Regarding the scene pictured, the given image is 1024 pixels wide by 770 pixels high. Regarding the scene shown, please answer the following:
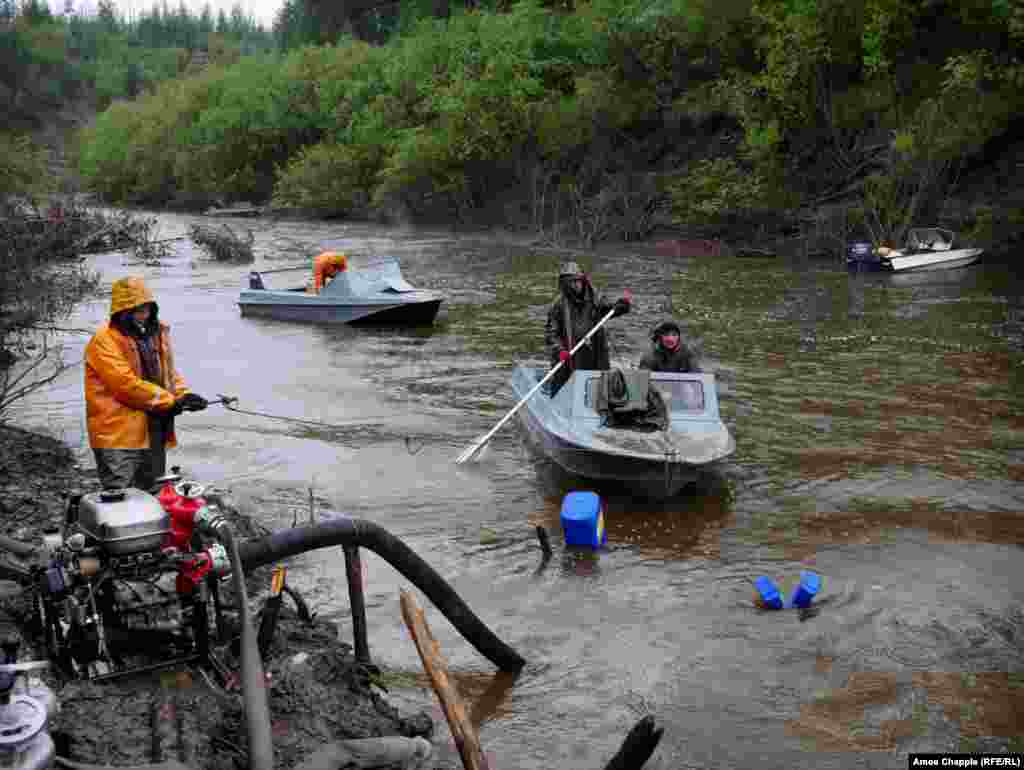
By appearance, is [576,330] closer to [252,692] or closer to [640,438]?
[640,438]

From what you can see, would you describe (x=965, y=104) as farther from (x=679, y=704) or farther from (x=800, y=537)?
(x=679, y=704)

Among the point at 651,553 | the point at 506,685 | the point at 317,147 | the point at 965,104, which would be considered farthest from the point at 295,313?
the point at 317,147

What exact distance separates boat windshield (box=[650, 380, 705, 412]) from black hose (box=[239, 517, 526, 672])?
5.51 metres

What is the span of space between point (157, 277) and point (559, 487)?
878 inches

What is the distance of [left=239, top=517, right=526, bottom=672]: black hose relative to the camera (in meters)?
5.21

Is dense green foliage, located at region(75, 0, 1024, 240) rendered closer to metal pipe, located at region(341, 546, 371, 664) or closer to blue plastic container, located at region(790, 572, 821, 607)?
blue plastic container, located at region(790, 572, 821, 607)

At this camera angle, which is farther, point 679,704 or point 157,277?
point 157,277

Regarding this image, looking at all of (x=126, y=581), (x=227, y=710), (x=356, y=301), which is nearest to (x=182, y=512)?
(x=126, y=581)

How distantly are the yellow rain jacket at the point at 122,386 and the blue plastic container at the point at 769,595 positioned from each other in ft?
14.5

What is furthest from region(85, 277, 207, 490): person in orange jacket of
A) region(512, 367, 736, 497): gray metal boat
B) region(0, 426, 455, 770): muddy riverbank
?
region(512, 367, 736, 497): gray metal boat

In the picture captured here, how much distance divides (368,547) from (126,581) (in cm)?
118

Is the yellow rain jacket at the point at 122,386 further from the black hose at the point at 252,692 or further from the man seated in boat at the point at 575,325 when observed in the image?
the man seated in boat at the point at 575,325

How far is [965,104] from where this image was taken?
103 feet

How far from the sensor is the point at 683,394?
453 inches
